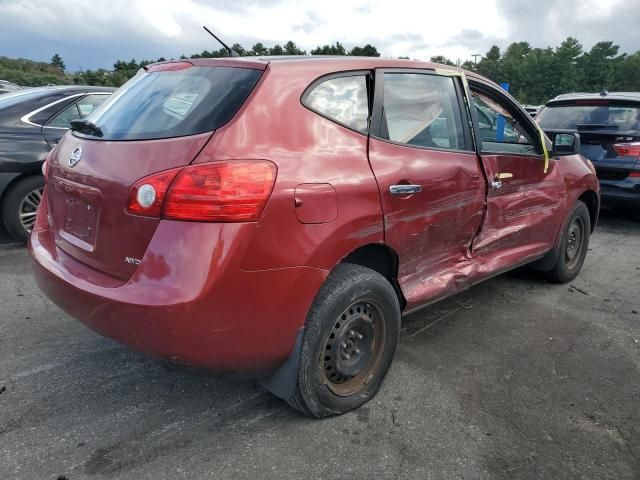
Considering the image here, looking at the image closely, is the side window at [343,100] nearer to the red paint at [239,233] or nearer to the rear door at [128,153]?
the red paint at [239,233]

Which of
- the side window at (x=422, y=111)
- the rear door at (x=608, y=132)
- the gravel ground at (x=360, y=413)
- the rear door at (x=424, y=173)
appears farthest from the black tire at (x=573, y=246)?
the rear door at (x=608, y=132)

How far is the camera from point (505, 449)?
95.9 inches

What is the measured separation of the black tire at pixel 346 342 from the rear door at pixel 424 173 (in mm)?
253

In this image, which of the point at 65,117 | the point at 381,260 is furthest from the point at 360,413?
the point at 65,117

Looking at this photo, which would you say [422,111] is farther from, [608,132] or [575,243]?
[608,132]

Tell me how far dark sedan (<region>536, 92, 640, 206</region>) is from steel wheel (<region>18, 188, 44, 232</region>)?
18.8 feet

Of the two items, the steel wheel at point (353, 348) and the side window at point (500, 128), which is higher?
the side window at point (500, 128)

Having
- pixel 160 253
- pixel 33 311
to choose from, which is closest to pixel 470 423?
pixel 160 253

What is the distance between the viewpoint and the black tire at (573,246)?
456 cm

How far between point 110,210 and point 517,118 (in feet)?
9.87

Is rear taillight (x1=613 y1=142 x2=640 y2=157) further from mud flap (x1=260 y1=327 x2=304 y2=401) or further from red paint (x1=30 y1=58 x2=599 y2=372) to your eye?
mud flap (x1=260 y1=327 x2=304 y2=401)

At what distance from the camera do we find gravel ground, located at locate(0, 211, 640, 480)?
2287 millimetres

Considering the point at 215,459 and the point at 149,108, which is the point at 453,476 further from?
the point at 149,108

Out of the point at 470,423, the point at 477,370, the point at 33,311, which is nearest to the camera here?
the point at 470,423
